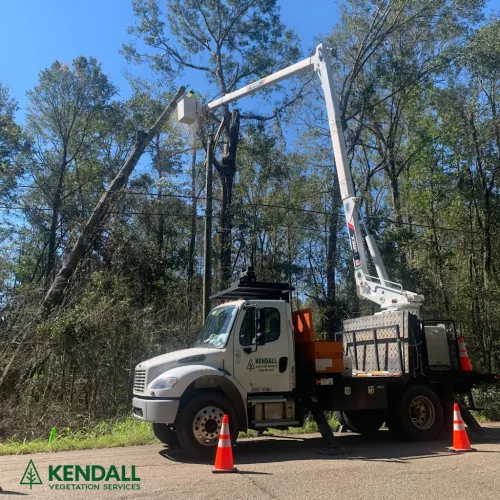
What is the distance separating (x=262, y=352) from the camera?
8.52 m

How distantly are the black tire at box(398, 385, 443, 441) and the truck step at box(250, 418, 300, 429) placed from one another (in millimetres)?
2297

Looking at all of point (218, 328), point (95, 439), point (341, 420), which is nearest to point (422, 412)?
point (341, 420)

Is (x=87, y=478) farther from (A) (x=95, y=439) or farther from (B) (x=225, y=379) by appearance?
(A) (x=95, y=439)

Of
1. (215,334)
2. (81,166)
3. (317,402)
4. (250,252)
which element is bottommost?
(317,402)

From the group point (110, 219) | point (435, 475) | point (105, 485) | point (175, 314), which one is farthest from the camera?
point (110, 219)

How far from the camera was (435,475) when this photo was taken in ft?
21.5

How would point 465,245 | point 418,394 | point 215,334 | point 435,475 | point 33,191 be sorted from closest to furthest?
point 435,475, point 215,334, point 418,394, point 465,245, point 33,191

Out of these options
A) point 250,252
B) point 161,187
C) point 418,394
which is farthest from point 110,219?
point 418,394

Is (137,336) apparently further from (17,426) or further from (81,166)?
(81,166)

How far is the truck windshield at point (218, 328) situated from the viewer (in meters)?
8.57

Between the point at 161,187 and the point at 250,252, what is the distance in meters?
5.14

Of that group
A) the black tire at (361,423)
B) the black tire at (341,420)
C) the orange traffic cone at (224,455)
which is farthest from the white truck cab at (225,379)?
the black tire at (341,420)

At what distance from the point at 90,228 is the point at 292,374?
11921mm

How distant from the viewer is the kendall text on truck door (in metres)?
7.88
